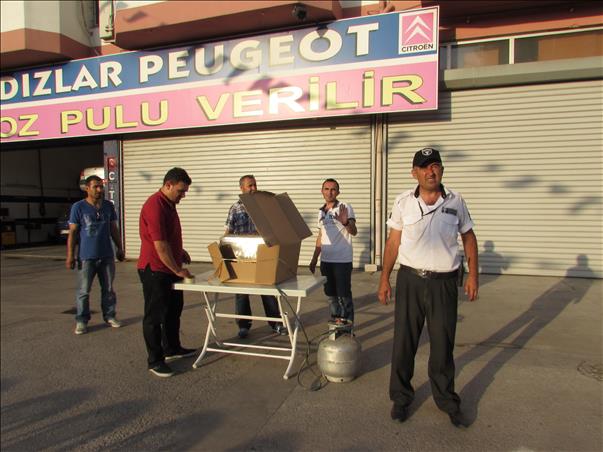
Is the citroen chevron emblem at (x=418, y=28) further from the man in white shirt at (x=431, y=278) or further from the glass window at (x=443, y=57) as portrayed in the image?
the man in white shirt at (x=431, y=278)

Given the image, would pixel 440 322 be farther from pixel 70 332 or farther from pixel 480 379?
pixel 70 332

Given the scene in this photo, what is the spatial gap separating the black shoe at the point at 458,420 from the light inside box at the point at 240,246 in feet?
6.46

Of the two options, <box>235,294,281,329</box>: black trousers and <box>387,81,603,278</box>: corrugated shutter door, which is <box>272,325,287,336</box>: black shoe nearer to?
<box>235,294,281,329</box>: black trousers

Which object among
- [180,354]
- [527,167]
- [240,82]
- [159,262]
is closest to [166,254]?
[159,262]

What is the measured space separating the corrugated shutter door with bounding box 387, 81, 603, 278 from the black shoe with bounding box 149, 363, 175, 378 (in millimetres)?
6582

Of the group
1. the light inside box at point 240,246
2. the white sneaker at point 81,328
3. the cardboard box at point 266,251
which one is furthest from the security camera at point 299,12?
the white sneaker at point 81,328

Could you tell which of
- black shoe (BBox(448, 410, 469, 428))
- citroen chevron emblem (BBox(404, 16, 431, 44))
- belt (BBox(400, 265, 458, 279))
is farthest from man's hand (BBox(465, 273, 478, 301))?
citroen chevron emblem (BBox(404, 16, 431, 44))

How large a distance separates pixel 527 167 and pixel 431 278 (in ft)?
21.3

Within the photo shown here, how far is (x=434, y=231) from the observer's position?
2.90 meters

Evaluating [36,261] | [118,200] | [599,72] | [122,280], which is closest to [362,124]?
[599,72]

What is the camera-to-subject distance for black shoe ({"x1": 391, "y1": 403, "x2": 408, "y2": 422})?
295cm

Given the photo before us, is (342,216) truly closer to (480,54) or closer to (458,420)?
(458,420)

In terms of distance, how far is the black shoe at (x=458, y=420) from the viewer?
Result: 286cm

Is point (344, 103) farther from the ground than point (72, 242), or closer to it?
farther from the ground
